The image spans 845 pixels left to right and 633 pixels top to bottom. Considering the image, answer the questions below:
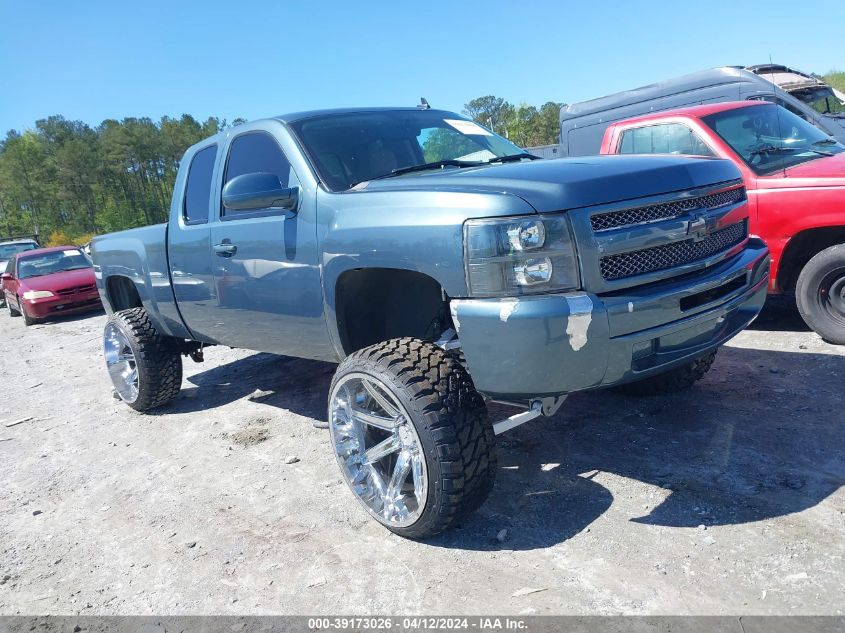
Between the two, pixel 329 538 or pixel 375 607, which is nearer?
pixel 375 607

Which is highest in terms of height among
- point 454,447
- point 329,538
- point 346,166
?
point 346,166

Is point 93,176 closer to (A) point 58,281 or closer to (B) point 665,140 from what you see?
(A) point 58,281

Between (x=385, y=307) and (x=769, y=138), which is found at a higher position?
(x=769, y=138)

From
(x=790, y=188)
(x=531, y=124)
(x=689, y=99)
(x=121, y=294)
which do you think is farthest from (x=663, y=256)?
(x=531, y=124)

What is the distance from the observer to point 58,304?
1272 centimetres

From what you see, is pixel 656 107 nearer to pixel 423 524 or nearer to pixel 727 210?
pixel 727 210

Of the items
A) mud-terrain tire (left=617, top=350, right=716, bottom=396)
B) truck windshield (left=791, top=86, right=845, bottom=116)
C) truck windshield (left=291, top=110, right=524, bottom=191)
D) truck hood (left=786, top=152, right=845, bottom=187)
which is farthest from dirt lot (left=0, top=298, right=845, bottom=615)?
truck windshield (left=791, top=86, right=845, bottom=116)

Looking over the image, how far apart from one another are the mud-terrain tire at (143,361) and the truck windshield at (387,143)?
95.1 inches

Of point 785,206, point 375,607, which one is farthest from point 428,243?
point 785,206

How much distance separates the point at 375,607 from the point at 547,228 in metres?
1.62

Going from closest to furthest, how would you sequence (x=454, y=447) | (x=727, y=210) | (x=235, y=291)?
1. (x=454, y=447)
2. (x=727, y=210)
3. (x=235, y=291)

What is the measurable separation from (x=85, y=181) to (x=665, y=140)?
74.4 m

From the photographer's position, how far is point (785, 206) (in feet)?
16.5

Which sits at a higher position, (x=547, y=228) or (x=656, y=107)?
(x=656, y=107)
